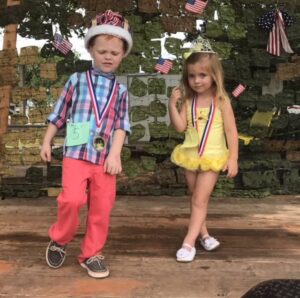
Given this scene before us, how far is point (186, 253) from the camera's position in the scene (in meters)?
3.47

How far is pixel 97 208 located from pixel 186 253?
68cm

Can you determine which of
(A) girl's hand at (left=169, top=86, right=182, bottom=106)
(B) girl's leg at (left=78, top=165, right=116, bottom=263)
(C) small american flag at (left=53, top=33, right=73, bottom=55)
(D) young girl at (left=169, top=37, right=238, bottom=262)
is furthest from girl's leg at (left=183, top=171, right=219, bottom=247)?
(C) small american flag at (left=53, top=33, right=73, bottom=55)

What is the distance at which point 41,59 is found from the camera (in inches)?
205

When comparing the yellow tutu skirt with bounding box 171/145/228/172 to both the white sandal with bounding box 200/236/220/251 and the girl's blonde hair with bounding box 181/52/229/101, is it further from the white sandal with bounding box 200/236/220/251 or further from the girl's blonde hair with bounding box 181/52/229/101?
the white sandal with bounding box 200/236/220/251

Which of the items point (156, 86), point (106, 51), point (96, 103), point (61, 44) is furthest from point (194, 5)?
point (96, 103)

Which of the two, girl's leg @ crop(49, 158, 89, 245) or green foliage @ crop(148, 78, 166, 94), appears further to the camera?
green foliage @ crop(148, 78, 166, 94)

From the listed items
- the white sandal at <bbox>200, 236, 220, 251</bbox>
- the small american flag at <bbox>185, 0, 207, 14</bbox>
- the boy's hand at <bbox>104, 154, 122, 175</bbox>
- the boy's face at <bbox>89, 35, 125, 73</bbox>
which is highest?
the small american flag at <bbox>185, 0, 207, 14</bbox>

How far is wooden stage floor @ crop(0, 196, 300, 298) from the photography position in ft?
9.90

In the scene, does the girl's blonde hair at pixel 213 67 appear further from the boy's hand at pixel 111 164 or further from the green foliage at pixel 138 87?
the green foliage at pixel 138 87

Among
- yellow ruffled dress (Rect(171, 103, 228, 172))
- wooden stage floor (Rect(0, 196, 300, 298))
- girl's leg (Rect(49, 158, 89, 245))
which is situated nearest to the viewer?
wooden stage floor (Rect(0, 196, 300, 298))

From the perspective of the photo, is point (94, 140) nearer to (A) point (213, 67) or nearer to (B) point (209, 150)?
(B) point (209, 150)

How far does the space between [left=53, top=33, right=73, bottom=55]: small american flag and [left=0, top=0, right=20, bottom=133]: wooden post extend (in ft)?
1.34

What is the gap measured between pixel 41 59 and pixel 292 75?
2441 millimetres

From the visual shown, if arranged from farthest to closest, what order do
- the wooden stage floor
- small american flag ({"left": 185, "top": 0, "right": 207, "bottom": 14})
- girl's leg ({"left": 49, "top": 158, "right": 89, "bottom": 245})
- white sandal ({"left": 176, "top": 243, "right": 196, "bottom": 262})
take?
small american flag ({"left": 185, "top": 0, "right": 207, "bottom": 14})
white sandal ({"left": 176, "top": 243, "right": 196, "bottom": 262})
girl's leg ({"left": 49, "top": 158, "right": 89, "bottom": 245})
the wooden stage floor
